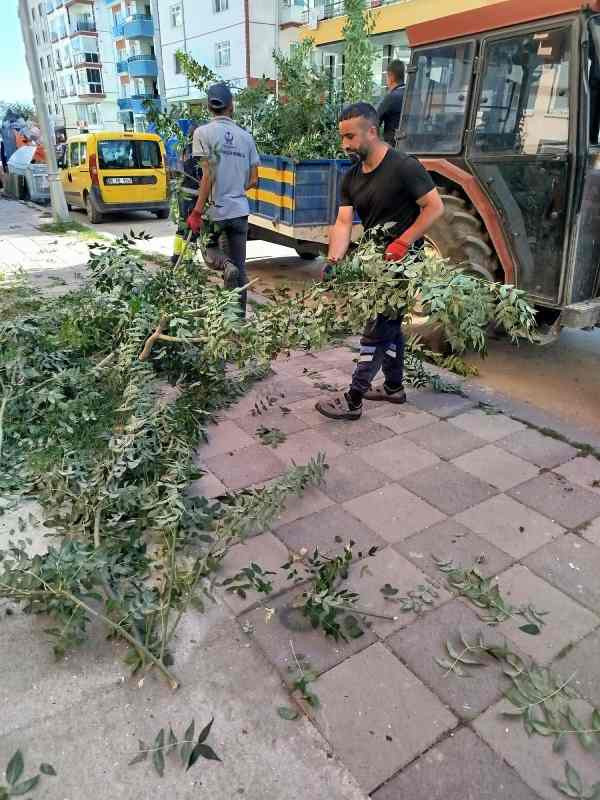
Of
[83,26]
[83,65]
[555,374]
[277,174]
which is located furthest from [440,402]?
[83,26]

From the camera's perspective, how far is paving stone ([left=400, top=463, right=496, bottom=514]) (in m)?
3.02

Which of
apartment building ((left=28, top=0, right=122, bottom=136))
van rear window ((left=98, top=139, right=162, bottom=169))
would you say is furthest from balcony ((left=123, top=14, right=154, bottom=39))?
van rear window ((left=98, top=139, right=162, bottom=169))

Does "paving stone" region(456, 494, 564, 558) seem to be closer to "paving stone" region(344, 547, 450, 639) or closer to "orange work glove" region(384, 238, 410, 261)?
"paving stone" region(344, 547, 450, 639)

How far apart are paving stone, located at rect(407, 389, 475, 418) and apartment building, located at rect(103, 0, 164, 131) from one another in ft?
136

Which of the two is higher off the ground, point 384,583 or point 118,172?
point 118,172

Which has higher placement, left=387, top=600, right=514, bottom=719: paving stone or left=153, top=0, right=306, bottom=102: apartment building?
left=153, top=0, right=306, bottom=102: apartment building

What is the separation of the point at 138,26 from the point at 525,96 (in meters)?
45.5

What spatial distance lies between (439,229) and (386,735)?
4.06 m

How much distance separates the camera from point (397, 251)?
3.29 metres

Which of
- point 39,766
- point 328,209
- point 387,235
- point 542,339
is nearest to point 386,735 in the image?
point 39,766

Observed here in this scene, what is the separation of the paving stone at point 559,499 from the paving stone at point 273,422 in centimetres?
141

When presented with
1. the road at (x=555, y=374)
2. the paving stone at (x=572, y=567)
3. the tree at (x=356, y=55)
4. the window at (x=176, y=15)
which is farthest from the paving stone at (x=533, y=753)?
the window at (x=176, y=15)

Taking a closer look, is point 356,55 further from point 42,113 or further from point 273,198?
point 42,113

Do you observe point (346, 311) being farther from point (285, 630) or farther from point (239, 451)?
point (285, 630)
